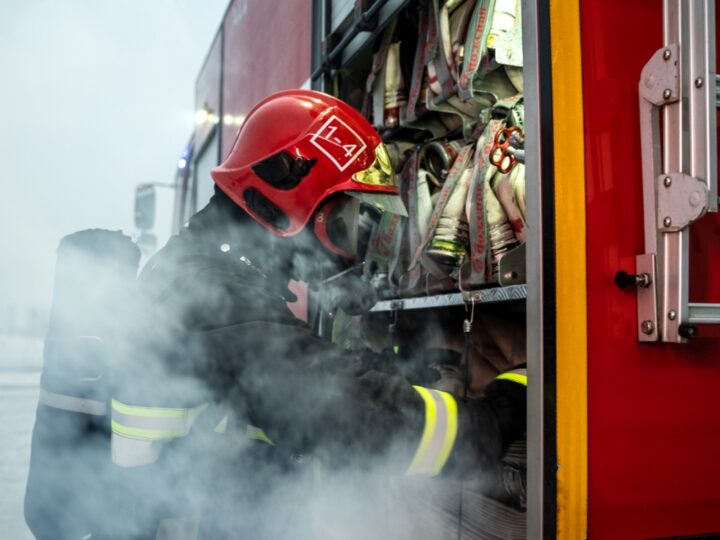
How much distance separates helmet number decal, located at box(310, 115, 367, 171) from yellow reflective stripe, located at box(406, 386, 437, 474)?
31.8 inches

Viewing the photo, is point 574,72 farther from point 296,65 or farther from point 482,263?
point 296,65

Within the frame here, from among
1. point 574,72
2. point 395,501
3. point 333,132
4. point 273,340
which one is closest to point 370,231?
point 333,132

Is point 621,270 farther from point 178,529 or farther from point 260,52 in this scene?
point 260,52

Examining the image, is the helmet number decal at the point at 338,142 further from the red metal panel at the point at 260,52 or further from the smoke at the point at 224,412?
the red metal panel at the point at 260,52

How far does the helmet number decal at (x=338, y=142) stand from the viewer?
182 cm

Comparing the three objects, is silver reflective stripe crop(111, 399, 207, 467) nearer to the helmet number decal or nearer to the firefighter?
the firefighter

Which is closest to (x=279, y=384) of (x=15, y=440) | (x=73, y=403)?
(x=73, y=403)

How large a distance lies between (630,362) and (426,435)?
45cm

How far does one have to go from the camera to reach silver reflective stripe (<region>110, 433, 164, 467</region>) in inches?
55.6

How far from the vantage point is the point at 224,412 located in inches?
59.4

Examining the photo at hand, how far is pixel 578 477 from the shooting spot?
1056 millimetres

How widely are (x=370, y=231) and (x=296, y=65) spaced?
1.24m

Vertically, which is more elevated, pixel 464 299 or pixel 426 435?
pixel 464 299

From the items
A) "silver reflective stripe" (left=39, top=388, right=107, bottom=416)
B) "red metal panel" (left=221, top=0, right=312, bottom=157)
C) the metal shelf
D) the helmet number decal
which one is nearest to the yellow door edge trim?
the metal shelf
